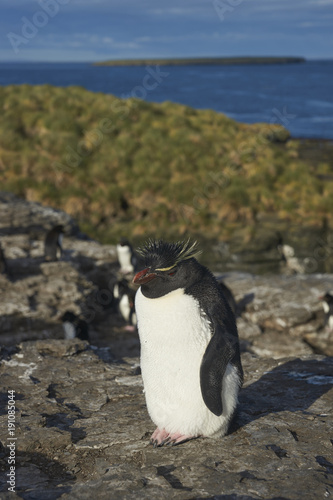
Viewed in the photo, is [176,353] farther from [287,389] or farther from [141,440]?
[287,389]

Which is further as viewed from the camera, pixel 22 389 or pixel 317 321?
pixel 317 321

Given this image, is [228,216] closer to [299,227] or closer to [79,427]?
[299,227]

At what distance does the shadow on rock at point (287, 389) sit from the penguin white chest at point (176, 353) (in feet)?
1.74

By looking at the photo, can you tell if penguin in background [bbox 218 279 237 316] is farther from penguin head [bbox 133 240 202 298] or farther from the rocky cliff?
penguin head [bbox 133 240 202 298]

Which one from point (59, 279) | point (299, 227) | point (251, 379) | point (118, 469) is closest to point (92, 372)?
point (251, 379)

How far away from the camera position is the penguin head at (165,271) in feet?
12.5

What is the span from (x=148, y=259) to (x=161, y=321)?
18.2 inches

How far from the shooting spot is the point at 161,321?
388 cm

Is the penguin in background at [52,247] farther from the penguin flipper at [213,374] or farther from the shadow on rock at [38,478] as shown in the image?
the penguin flipper at [213,374]

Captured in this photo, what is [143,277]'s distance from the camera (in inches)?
149

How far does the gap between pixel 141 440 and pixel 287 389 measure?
1.75 metres

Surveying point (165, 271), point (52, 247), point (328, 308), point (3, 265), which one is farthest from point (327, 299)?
point (165, 271)

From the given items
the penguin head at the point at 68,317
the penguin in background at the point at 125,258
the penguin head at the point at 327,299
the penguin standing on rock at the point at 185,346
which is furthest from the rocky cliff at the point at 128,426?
the penguin in background at the point at 125,258

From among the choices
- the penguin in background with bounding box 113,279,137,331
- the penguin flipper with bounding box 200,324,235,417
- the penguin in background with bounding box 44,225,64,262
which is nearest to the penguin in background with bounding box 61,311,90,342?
the penguin in background with bounding box 113,279,137,331
